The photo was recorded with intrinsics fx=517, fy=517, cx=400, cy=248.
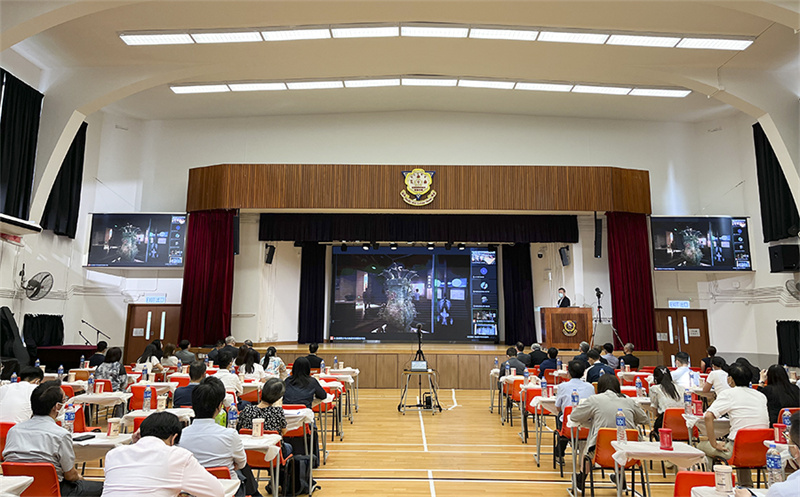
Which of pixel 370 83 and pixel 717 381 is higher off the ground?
pixel 370 83

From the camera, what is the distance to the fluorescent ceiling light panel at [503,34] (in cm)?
944

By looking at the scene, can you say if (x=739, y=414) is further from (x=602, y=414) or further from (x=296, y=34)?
(x=296, y=34)

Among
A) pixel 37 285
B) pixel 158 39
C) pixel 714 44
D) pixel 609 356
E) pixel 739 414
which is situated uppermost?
pixel 158 39

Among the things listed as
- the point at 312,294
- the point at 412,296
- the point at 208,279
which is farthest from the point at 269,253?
the point at 412,296

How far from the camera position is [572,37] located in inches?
376

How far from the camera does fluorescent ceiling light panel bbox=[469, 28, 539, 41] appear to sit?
9.44m

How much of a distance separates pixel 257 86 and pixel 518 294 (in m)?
9.46

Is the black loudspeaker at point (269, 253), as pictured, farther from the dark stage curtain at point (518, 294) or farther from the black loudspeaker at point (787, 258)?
the black loudspeaker at point (787, 258)

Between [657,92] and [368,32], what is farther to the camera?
[657,92]

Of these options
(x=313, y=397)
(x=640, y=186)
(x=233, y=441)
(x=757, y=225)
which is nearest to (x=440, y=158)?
(x=640, y=186)

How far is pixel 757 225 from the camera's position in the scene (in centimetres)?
1226

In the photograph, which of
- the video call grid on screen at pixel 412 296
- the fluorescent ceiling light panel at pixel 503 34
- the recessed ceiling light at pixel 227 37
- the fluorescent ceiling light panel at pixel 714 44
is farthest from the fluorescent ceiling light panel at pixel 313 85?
the fluorescent ceiling light panel at pixel 714 44

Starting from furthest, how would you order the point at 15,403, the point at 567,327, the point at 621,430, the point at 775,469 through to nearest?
1. the point at 567,327
2. the point at 15,403
3. the point at 621,430
4. the point at 775,469

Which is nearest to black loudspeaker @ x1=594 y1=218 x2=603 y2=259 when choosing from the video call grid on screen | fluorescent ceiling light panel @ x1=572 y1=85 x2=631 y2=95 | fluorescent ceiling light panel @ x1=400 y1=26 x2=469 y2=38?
fluorescent ceiling light panel @ x1=572 y1=85 x2=631 y2=95
